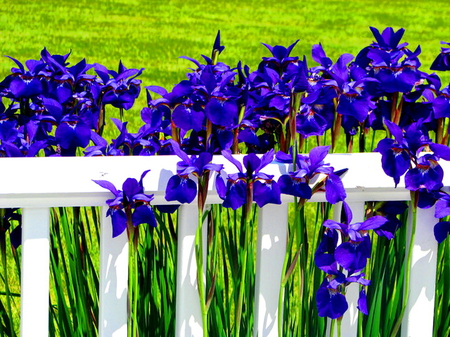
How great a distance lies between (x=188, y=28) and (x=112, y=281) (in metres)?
9.11

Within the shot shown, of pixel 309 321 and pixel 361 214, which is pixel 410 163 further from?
pixel 309 321

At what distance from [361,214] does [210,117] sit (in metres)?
0.46

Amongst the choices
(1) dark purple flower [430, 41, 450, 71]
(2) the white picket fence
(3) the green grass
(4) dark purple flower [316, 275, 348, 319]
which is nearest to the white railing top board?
(2) the white picket fence

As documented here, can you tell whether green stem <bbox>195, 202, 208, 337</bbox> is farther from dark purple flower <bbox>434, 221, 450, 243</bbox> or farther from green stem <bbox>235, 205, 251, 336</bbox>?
dark purple flower <bbox>434, 221, 450, 243</bbox>

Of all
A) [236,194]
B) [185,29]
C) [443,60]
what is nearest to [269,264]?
[236,194]

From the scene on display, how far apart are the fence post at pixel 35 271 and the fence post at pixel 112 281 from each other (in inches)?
4.9

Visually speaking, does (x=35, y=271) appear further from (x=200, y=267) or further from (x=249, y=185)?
(x=249, y=185)

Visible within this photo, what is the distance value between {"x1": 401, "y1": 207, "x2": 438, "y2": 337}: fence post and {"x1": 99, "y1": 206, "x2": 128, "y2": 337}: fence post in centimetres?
73

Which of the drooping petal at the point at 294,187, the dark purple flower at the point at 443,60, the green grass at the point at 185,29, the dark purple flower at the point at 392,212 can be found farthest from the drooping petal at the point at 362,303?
the green grass at the point at 185,29

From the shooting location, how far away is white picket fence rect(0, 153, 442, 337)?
5.64 feet

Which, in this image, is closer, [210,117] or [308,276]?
[210,117]

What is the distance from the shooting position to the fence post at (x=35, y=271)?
5.78 feet

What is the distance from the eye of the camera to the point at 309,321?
2.03 meters

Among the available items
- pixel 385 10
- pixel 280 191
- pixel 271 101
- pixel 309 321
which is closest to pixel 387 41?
pixel 271 101
